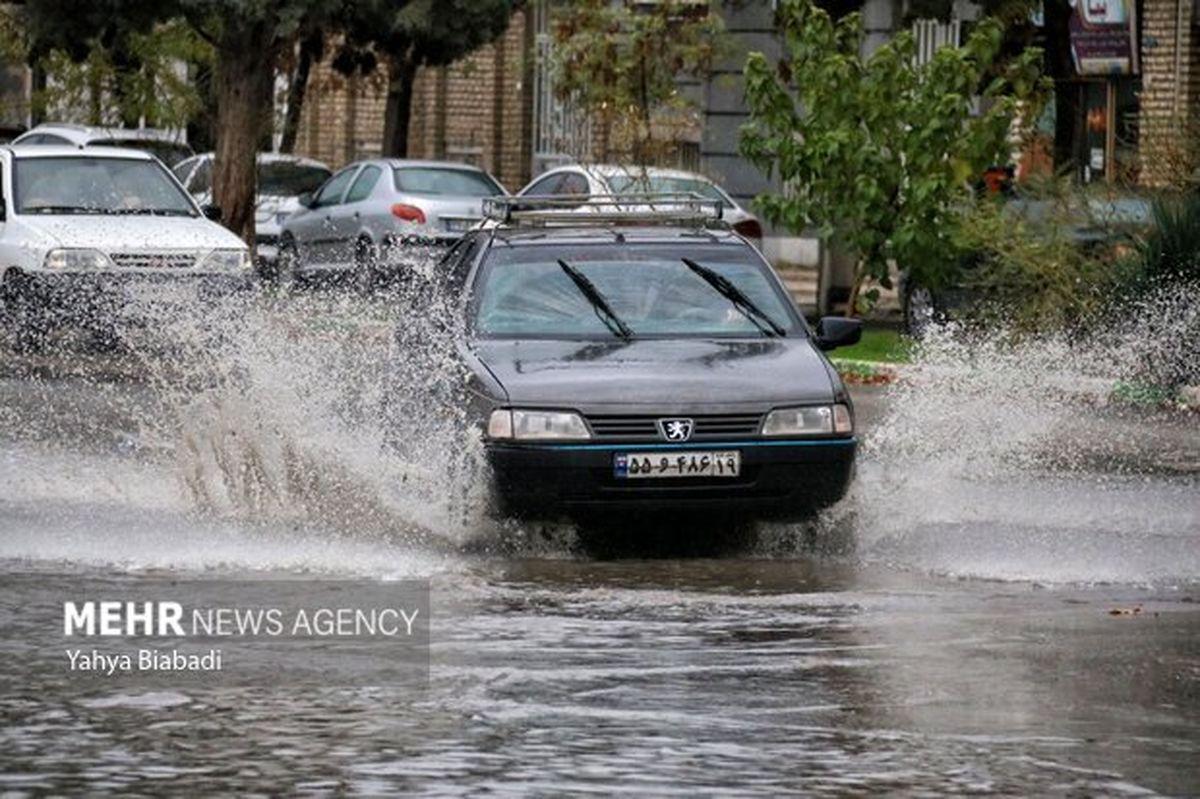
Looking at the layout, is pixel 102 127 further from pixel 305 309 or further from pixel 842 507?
pixel 842 507

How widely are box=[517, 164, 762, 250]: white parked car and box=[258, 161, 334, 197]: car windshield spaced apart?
23.0ft

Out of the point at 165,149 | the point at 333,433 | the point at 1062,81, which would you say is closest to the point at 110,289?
the point at 333,433

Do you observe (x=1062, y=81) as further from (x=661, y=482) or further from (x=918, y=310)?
(x=661, y=482)

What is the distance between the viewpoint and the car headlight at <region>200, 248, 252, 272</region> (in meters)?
25.1

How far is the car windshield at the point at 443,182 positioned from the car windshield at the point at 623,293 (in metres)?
19.5

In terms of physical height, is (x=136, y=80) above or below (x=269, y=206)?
above

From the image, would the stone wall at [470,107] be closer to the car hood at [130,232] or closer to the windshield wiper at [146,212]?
the windshield wiper at [146,212]

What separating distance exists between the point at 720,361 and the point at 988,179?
17686mm

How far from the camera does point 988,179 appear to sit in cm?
3094

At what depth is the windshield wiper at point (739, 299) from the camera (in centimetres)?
1443

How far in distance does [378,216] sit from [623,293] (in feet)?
65.0

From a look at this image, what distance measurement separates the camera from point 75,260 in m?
24.7

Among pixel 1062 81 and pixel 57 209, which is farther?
pixel 1062 81

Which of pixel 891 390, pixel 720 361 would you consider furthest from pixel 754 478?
pixel 891 390
